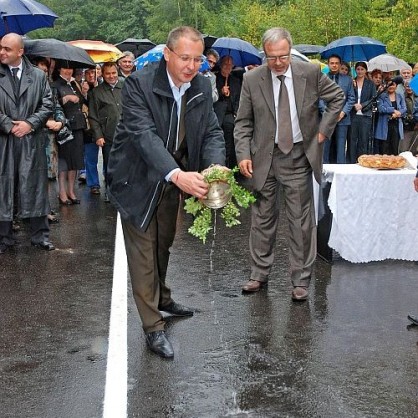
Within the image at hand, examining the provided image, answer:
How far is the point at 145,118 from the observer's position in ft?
15.4

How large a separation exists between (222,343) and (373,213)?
8.96ft

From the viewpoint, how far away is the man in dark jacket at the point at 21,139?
7644 millimetres

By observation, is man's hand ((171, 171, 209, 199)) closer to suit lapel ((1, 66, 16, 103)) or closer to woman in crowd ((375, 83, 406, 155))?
suit lapel ((1, 66, 16, 103))

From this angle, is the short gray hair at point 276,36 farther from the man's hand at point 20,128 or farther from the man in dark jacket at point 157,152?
the man's hand at point 20,128

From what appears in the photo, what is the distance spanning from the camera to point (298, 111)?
599 cm

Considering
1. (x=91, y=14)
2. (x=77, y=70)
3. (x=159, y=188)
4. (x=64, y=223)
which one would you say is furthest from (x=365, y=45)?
(x=91, y=14)

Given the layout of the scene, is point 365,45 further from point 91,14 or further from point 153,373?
point 91,14

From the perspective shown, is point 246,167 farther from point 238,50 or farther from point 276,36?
point 238,50

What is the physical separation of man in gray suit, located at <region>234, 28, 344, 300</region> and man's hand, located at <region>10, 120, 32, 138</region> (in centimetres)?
251

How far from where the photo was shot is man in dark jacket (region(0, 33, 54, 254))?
25.1 feet

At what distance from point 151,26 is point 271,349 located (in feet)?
183

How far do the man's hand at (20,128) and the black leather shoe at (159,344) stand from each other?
133 inches

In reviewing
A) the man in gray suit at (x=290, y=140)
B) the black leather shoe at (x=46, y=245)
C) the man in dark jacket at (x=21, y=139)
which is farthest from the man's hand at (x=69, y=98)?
the man in gray suit at (x=290, y=140)

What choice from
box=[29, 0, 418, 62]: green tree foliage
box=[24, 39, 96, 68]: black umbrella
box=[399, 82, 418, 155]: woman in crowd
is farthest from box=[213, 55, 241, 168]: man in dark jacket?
box=[29, 0, 418, 62]: green tree foliage
